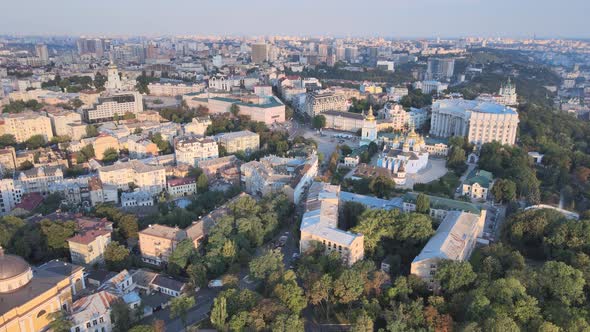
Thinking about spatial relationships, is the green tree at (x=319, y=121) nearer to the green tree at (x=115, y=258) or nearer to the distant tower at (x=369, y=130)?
the distant tower at (x=369, y=130)

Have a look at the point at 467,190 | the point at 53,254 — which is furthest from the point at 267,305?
the point at 467,190

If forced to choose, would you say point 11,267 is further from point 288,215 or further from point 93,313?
point 288,215

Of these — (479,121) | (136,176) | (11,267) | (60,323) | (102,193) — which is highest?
(479,121)

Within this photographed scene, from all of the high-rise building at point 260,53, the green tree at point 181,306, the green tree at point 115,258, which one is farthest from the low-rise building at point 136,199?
the high-rise building at point 260,53

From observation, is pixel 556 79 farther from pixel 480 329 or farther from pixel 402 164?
pixel 480 329

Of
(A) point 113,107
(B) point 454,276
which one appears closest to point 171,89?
(A) point 113,107

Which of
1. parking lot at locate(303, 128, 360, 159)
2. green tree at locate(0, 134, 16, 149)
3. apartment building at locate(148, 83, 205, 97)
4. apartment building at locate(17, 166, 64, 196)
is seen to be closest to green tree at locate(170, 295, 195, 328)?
apartment building at locate(17, 166, 64, 196)
